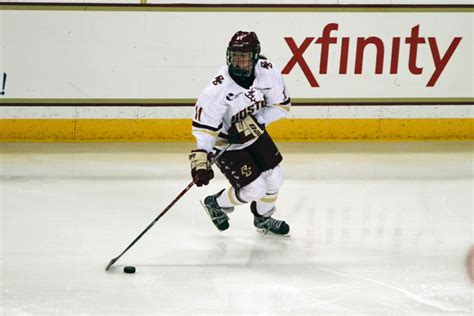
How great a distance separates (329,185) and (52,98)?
2.28 metres

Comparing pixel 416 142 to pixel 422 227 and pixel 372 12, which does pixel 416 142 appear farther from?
pixel 422 227

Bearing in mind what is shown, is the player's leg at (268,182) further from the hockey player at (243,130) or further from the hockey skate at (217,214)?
the hockey skate at (217,214)

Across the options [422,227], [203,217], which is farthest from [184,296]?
[422,227]

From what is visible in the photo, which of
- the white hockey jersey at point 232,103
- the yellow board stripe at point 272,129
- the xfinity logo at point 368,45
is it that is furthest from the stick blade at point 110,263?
the xfinity logo at point 368,45

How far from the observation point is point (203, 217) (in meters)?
4.90

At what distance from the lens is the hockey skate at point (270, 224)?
14.8 feet

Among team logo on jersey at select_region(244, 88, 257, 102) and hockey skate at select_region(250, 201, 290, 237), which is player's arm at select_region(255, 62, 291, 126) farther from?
hockey skate at select_region(250, 201, 290, 237)

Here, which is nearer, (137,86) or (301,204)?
(301,204)

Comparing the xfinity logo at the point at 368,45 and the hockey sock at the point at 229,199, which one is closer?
the hockey sock at the point at 229,199

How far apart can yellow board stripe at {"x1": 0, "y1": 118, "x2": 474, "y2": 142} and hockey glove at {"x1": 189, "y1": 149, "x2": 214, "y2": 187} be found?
8.73 feet

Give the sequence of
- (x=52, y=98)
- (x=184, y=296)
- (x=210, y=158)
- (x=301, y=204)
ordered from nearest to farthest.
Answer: (x=184, y=296) < (x=210, y=158) < (x=301, y=204) < (x=52, y=98)

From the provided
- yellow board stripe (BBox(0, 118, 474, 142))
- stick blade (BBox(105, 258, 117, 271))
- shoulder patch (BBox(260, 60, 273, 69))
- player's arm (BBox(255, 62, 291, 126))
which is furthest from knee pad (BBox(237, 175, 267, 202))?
yellow board stripe (BBox(0, 118, 474, 142))

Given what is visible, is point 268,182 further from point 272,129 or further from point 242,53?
point 272,129

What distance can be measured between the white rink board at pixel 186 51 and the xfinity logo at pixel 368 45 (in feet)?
0.06
